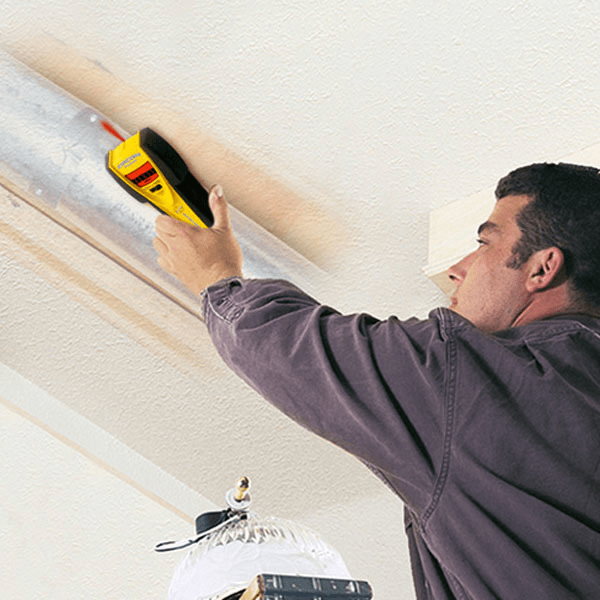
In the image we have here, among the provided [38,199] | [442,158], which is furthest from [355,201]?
[38,199]

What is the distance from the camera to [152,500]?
109 inches

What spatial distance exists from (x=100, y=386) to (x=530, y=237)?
1.42 meters

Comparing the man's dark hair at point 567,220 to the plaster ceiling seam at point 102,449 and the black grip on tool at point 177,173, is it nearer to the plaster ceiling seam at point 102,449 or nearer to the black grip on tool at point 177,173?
the black grip on tool at point 177,173

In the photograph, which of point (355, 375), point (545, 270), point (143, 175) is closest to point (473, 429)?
point (355, 375)

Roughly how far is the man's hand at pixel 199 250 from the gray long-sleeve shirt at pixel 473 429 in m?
0.32

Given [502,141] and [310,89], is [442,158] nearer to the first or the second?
[502,141]

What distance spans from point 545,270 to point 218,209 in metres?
Answer: 0.66

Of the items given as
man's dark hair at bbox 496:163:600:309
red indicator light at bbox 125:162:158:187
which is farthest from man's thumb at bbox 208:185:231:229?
man's dark hair at bbox 496:163:600:309

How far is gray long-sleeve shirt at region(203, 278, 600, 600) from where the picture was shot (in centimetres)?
109

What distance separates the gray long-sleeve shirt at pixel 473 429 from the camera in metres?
1.09

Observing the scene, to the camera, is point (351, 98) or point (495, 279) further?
point (351, 98)

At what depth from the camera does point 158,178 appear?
187cm

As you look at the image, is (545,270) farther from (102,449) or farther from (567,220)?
(102,449)

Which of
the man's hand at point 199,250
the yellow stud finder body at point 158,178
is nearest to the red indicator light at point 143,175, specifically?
the yellow stud finder body at point 158,178
